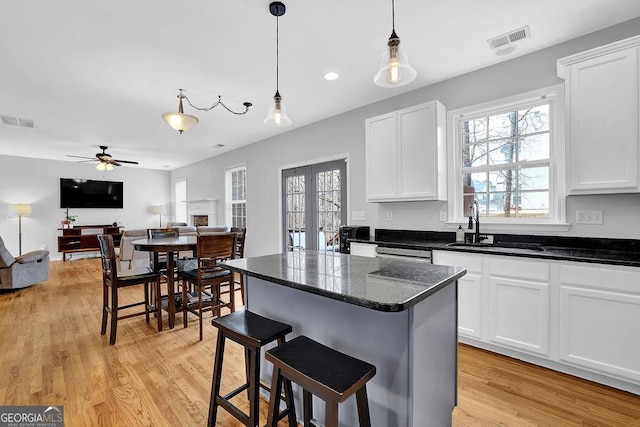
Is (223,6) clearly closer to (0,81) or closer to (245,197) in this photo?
(0,81)

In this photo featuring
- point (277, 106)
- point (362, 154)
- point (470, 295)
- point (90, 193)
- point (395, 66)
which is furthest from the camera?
point (90, 193)

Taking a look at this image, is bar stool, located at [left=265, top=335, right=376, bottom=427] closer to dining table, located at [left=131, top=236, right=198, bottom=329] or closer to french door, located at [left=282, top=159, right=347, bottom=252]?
dining table, located at [left=131, top=236, right=198, bottom=329]

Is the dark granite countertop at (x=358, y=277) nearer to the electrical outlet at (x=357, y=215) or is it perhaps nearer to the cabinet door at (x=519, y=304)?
the cabinet door at (x=519, y=304)

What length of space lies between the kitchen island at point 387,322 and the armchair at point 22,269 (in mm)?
5086

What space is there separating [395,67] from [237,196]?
18.3 ft

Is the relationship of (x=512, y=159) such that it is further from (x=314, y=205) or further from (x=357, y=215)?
(x=314, y=205)

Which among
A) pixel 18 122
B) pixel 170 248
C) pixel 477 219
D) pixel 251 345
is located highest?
pixel 18 122

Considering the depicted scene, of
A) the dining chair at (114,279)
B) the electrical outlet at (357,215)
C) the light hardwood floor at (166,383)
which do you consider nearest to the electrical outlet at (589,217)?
the light hardwood floor at (166,383)

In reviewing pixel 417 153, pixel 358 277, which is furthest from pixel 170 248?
pixel 417 153

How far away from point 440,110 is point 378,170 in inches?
34.7

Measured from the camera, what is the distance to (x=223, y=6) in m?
2.03

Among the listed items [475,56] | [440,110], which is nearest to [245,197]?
[440,110]

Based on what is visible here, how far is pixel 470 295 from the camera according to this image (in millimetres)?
2547

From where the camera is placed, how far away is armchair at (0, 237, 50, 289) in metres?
4.48
